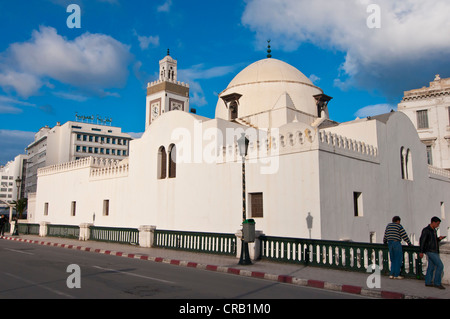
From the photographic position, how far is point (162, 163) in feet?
75.9

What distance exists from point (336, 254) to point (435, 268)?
3.06 m

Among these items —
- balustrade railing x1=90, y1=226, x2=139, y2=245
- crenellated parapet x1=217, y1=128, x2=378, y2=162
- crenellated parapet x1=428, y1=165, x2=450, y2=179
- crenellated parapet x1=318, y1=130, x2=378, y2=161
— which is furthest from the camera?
crenellated parapet x1=428, y1=165, x2=450, y2=179

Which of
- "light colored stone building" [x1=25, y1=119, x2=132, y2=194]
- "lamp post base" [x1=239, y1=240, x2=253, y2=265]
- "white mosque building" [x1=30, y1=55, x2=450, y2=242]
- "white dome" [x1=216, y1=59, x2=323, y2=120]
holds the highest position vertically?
"light colored stone building" [x1=25, y1=119, x2=132, y2=194]

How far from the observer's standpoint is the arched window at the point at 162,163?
22969mm

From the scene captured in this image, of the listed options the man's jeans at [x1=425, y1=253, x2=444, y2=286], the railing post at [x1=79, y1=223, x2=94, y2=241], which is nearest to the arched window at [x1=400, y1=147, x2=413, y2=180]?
the man's jeans at [x1=425, y1=253, x2=444, y2=286]

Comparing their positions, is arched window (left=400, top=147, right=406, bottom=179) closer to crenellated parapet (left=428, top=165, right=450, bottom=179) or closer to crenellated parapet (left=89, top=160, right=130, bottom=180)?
crenellated parapet (left=428, top=165, right=450, bottom=179)

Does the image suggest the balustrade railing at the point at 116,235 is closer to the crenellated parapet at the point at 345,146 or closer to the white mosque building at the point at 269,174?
the white mosque building at the point at 269,174

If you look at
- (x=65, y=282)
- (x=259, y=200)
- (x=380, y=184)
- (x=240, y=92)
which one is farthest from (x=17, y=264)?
(x=240, y=92)

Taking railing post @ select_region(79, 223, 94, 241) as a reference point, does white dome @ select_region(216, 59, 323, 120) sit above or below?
above

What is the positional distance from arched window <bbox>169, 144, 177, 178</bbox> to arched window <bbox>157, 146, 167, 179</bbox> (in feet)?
2.19

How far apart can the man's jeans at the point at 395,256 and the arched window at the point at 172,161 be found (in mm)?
14424

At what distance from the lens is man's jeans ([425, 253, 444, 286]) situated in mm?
8391

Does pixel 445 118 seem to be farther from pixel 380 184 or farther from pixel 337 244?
pixel 337 244

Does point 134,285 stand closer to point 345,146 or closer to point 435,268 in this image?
point 435,268
